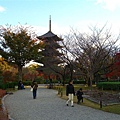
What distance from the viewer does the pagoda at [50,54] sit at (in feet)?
128

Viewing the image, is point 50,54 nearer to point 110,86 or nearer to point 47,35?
point 47,35

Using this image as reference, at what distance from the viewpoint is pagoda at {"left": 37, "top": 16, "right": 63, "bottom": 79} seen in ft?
128

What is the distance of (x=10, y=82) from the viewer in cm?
3866

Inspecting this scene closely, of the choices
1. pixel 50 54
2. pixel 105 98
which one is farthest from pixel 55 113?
pixel 50 54

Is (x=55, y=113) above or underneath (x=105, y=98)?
underneath

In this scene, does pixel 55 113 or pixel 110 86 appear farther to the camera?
pixel 110 86

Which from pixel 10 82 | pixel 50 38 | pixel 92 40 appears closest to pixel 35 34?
pixel 50 38

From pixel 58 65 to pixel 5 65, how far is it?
9502 millimetres

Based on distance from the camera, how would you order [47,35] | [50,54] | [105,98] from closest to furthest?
[105,98]
[50,54]
[47,35]

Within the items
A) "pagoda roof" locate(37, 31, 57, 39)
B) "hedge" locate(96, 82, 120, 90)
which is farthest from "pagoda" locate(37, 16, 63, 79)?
"hedge" locate(96, 82, 120, 90)

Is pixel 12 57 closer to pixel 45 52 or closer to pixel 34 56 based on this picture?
pixel 34 56

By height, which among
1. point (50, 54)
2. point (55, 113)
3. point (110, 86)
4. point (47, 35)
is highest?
point (47, 35)

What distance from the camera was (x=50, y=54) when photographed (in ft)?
131

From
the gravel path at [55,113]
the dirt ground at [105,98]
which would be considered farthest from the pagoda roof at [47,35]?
the gravel path at [55,113]
